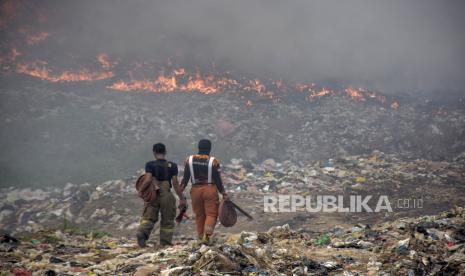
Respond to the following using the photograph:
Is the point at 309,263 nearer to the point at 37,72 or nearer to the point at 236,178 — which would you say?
the point at 236,178

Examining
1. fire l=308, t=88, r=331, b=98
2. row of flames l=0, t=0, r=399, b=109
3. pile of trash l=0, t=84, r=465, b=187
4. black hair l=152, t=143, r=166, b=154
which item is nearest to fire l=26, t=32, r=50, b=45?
row of flames l=0, t=0, r=399, b=109

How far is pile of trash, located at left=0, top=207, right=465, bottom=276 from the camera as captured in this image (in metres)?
4.16

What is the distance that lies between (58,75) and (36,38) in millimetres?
4021

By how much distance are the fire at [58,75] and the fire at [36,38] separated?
238 cm

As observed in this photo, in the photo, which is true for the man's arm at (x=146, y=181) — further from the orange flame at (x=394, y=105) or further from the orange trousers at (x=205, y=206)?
the orange flame at (x=394, y=105)

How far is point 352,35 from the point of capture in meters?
26.6

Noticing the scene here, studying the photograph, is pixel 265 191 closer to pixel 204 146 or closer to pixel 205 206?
pixel 205 206

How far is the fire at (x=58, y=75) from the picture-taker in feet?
65.8

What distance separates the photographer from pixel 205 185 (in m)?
5.86

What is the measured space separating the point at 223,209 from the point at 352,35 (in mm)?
23522

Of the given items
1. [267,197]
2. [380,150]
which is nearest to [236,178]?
[267,197]

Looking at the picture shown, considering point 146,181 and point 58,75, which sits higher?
point 58,75

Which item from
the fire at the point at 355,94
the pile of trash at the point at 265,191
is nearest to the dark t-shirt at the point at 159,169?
the pile of trash at the point at 265,191

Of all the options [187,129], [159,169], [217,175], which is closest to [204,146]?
[217,175]
